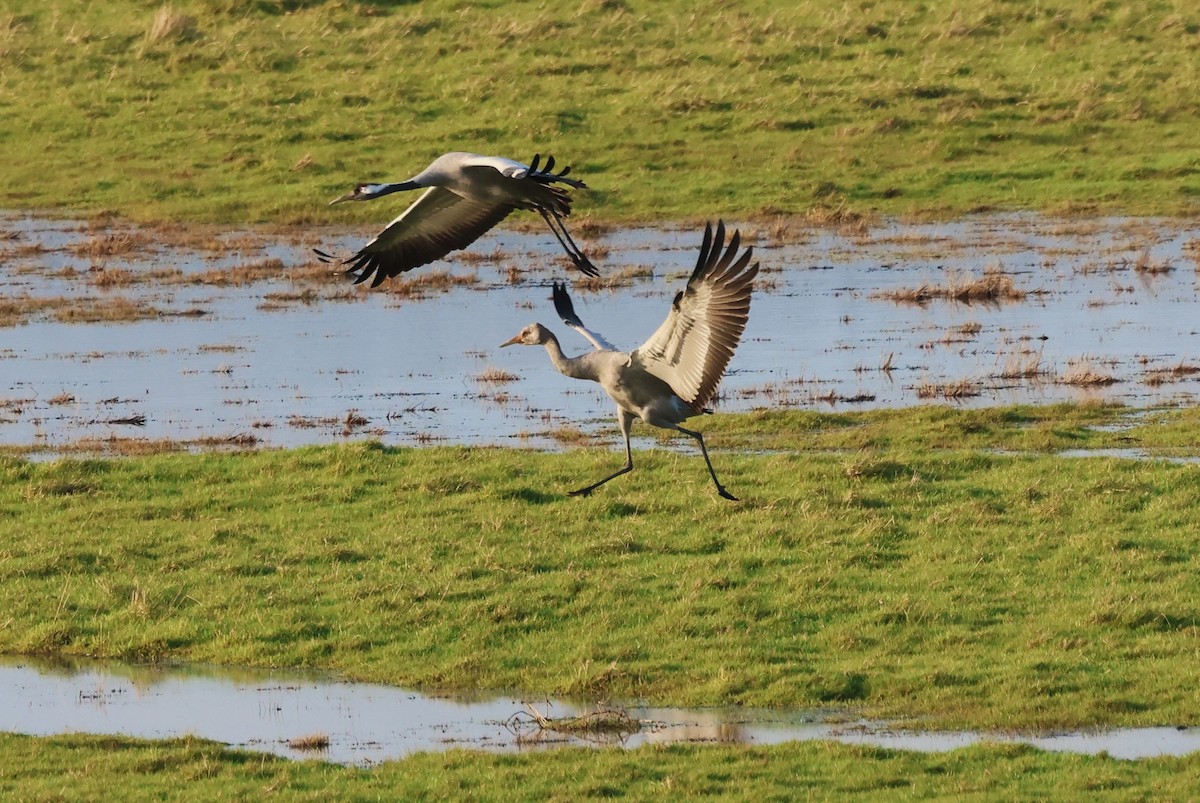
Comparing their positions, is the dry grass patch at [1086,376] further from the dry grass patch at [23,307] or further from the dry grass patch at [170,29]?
the dry grass patch at [170,29]

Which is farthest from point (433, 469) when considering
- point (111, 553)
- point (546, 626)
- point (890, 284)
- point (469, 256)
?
point (469, 256)

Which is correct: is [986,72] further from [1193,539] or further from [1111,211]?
[1193,539]

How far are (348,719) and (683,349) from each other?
2943 millimetres

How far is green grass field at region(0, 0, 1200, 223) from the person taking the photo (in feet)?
111

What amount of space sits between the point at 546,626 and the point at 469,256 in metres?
21.0

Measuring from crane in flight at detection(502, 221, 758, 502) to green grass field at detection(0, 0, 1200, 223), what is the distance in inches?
797

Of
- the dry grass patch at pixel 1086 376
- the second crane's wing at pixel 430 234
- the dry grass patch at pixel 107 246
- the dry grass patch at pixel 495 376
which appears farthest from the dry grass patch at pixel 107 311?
the second crane's wing at pixel 430 234

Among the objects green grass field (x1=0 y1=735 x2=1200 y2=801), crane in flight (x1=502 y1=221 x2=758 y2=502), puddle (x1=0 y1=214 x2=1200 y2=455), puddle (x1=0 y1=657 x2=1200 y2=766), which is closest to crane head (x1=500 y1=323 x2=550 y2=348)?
crane in flight (x1=502 y1=221 x2=758 y2=502)

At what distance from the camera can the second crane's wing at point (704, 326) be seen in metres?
10.9

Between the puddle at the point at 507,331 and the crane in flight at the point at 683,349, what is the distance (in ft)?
16.0

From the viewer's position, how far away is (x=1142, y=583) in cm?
1208

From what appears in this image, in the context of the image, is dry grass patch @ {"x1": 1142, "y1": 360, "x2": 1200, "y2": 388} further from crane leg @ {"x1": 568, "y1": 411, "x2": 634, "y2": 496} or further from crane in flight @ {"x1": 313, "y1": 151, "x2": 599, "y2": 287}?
crane in flight @ {"x1": 313, "y1": 151, "x2": 599, "y2": 287}

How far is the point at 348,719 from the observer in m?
10.7

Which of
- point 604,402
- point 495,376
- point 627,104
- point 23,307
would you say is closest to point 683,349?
point 604,402
